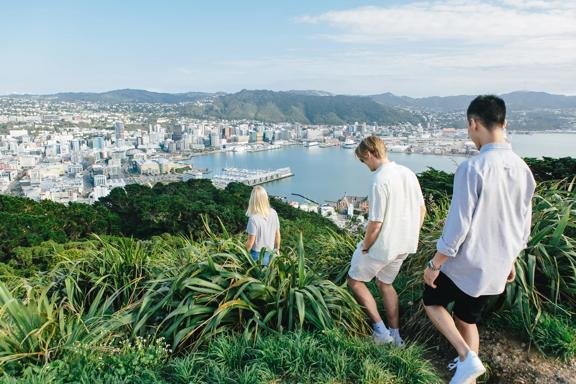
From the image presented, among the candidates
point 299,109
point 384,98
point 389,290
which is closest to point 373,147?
point 389,290

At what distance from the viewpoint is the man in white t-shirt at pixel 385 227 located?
2010 mm

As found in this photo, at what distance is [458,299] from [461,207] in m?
0.43

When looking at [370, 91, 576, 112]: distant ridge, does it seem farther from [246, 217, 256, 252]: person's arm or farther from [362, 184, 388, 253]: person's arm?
[362, 184, 388, 253]: person's arm

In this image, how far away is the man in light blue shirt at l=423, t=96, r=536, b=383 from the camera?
1559 mm

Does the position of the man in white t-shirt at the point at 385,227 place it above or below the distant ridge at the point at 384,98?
below

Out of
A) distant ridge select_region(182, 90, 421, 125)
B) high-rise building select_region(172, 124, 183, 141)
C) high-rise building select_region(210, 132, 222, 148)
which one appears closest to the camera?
high-rise building select_region(210, 132, 222, 148)

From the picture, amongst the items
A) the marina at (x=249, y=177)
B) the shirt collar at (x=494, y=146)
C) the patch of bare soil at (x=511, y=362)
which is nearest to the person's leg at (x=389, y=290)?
the patch of bare soil at (x=511, y=362)

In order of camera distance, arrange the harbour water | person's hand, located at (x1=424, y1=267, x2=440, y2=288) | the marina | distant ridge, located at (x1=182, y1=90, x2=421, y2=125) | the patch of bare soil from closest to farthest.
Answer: person's hand, located at (x1=424, y1=267, x2=440, y2=288) < the patch of bare soil < the harbour water < the marina < distant ridge, located at (x1=182, y1=90, x2=421, y2=125)

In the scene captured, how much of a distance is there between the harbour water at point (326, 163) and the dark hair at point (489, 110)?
20.8m

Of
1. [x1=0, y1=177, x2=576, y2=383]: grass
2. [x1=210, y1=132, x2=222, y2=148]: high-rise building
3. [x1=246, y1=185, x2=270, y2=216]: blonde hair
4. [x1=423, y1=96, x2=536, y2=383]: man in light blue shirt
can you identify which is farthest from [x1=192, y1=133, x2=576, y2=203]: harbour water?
[x1=423, y1=96, x2=536, y2=383]: man in light blue shirt

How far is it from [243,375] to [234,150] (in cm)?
7421

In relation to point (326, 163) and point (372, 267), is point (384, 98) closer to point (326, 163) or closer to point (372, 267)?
point (326, 163)

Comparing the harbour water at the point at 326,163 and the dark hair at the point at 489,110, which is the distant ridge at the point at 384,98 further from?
the dark hair at the point at 489,110

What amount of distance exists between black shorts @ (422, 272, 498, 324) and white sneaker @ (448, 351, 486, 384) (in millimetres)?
144
